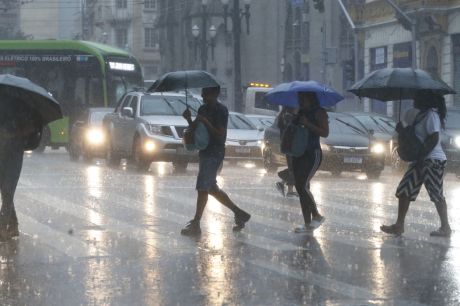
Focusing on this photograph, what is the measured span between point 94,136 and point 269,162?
6840 millimetres

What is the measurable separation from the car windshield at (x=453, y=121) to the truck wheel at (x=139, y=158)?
6905 mm

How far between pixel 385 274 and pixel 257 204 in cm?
764

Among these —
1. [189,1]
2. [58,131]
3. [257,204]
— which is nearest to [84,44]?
[58,131]

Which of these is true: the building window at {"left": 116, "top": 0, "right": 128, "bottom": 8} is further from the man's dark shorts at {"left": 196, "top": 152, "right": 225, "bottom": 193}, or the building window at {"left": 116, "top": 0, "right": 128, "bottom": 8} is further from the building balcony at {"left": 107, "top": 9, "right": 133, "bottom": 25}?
the man's dark shorts at {"left": 196, "top": 152, "right": 225, "bottom": 193}

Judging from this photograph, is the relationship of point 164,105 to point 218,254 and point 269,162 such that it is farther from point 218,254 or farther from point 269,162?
point 218,254

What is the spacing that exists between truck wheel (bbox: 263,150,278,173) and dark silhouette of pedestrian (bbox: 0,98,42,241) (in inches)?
579

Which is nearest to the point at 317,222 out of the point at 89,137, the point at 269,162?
the point at 269,162

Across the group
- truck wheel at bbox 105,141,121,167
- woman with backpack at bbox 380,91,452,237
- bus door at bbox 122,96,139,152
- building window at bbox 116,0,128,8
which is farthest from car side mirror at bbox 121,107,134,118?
building window at bbox 116,0,128,8

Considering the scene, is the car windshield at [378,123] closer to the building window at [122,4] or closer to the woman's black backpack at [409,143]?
the woman's black backpack at [409,143]

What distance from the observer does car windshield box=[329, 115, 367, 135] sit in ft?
89.8

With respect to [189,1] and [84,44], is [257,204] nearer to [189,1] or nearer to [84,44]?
[84,44]

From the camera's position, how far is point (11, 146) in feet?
42.2

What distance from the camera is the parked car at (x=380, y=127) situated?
29819 mm

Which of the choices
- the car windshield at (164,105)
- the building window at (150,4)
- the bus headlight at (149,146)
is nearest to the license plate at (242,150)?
the car windshield at (164,105)
